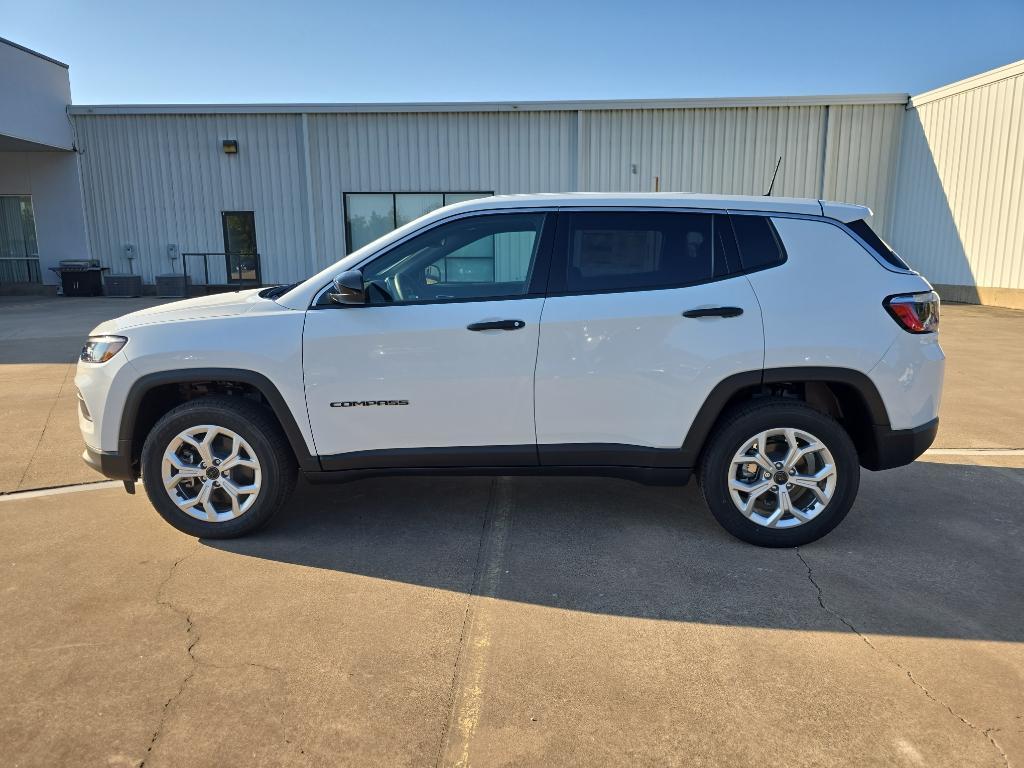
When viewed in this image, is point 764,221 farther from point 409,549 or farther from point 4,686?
point 4,686

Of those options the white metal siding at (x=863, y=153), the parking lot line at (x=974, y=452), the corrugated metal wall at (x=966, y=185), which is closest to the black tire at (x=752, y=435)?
the parking lot line at (x=974, y=452)

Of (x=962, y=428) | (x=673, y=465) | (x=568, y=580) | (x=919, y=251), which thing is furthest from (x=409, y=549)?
(x=919, y=251)

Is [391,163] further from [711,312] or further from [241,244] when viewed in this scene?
[711,312]

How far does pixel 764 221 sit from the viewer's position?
Result: 3.88m

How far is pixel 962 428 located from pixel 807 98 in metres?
16.3

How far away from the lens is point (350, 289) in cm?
369

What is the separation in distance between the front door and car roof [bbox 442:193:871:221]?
0.13 meters

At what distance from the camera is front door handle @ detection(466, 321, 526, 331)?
12.3ft

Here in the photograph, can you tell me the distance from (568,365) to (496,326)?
1.44 feet

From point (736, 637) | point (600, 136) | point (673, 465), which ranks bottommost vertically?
point (736, 637)

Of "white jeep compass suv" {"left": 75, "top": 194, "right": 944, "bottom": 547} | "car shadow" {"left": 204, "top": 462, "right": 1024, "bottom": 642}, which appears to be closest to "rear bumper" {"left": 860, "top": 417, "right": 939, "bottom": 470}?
"white jeep compass suv" {"left": 75, "top": 194, "right": 944, "bottom": 547}

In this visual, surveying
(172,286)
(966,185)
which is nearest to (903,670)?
(966,185)

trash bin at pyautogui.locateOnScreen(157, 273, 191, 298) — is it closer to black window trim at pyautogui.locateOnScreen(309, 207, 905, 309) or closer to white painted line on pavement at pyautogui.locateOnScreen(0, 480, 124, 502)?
white painted line on pavement at pyautogui.locateOnScreen(0, 480, 124, 502)

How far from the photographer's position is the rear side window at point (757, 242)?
3822 mm
